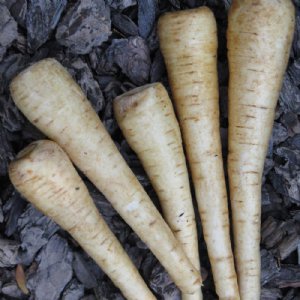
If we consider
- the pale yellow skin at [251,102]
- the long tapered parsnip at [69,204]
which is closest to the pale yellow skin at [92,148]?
the long tapered parsnip at [69,204]

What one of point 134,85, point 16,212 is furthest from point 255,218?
point 16,212

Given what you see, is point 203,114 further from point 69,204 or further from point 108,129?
point 69,204

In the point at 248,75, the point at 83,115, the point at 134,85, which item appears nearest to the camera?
the point at 83,115

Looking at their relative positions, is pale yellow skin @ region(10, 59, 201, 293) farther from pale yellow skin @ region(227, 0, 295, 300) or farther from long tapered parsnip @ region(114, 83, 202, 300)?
pale yellow skin @ region(227, 0, 295, 300)

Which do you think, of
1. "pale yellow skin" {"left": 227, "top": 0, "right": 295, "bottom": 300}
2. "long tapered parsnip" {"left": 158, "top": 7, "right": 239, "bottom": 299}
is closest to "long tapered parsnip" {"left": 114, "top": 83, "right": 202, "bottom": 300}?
"long tapered parsnip" {"left": 158, "top": 7, "right": 239, "bottom": 299}

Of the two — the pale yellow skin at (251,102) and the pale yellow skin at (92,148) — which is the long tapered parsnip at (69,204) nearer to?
the pale yellow skin at (92,148)

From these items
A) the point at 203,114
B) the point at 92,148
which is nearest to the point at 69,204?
the point at 92,148

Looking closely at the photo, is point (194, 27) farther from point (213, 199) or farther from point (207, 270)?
point (207, 270)
